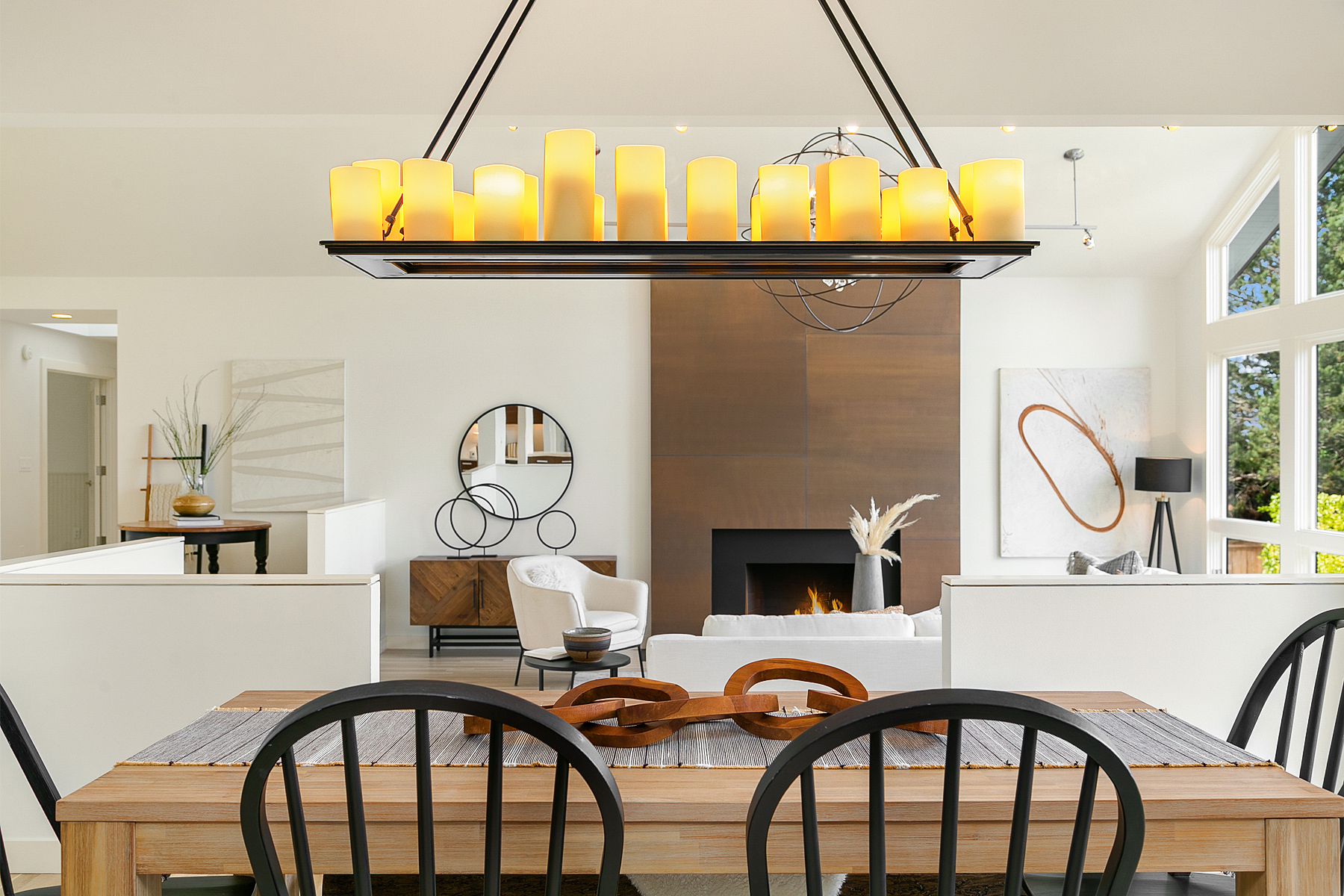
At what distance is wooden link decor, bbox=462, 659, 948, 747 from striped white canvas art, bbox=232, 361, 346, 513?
15.7 ft

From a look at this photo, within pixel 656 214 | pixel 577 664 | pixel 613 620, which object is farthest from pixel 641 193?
pixel 613 620

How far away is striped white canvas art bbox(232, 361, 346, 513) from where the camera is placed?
5988mm

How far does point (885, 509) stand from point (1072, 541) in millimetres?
1376

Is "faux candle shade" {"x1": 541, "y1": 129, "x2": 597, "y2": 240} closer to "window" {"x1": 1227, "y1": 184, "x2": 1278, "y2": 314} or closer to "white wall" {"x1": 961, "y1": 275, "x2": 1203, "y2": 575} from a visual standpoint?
"white wall" {"x1": 961, "y1": 275, "x2": 1203, "y2": 575}

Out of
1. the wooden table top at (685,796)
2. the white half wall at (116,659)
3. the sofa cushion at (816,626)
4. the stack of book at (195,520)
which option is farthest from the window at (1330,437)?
the stack of book at (195,520)

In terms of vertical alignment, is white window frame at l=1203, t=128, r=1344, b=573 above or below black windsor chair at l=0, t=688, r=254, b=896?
above

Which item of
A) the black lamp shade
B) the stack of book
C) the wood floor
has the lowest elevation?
the wood floor

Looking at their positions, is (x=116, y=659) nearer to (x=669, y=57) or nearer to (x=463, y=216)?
(x=463, y=216)

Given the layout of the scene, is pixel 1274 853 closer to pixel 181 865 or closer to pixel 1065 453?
pixel 181 865

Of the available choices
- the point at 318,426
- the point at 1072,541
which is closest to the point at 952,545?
the point at 1072,541

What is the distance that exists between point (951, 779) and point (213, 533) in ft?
16.5

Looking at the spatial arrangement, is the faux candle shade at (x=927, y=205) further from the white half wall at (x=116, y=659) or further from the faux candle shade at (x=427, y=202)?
the white half wall at (x=116, y=659)

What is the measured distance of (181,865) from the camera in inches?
50.7

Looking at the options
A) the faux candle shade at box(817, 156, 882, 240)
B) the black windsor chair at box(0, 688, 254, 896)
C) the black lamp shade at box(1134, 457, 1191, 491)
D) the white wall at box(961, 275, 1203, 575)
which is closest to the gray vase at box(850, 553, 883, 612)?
the white wall at box(961, 275, 1203, 575)
